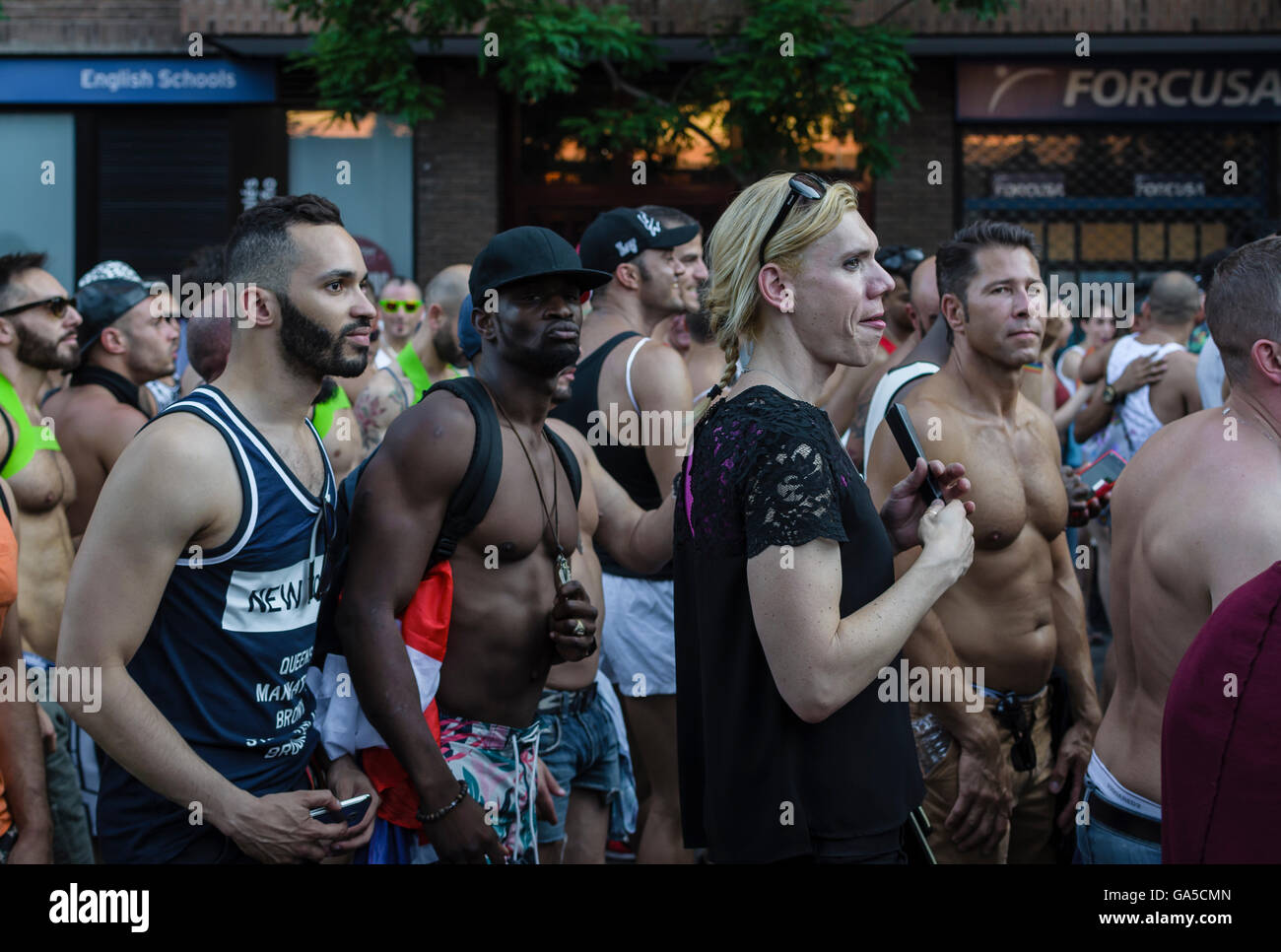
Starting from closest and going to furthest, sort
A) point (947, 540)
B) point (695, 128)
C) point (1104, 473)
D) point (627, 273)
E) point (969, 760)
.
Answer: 1. point (947, 540)
2. point (969, 760)
3. point (1104, 473)
4. point (627, 273)
5. point (695, 128)

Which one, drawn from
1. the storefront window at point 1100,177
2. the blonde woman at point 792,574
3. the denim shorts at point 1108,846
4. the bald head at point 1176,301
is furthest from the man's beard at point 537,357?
the storefront window at point 1100,177

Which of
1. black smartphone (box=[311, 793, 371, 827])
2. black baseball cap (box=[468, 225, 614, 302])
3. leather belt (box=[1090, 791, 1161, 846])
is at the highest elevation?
black baseball cap (box=[468, 225, 614, 302])

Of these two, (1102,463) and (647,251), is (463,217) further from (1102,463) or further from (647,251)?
(1102,463)

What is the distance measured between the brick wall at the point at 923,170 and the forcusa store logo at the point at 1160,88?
57cm

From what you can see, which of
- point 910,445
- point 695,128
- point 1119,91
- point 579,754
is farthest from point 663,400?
point 1119,91

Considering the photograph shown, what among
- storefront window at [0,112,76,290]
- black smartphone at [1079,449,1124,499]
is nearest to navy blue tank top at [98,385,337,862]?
black smartphone at [1079,449,1124,499]

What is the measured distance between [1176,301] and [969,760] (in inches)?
192

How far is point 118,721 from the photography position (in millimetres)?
2369

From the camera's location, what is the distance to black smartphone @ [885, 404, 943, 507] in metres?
2.73

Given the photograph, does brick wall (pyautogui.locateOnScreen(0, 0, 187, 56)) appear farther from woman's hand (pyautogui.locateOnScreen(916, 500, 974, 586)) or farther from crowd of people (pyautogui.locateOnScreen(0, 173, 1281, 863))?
woman's hand (pyautogui.locateOnScreen(916, 500, 974, 586))

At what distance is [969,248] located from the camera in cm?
405

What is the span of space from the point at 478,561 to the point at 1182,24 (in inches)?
531

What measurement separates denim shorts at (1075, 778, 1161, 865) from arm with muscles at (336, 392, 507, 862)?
4.59 ft

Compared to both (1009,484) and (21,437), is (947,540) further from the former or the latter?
(21,437)
